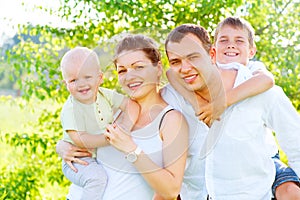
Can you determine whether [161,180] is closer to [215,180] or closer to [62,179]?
[215,180]

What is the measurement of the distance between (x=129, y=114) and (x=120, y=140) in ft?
0.56

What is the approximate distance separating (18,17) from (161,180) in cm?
247

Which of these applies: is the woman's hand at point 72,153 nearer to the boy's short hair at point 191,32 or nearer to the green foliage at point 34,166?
the boy's short hair at point 191,32

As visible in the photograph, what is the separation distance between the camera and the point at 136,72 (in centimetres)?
202

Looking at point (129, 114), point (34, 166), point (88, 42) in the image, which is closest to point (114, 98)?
point (129, 114)

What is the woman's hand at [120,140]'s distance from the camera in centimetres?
199

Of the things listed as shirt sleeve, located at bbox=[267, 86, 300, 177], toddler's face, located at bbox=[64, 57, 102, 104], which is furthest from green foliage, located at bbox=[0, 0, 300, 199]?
shirt sleeve, located at bbox=[267, 86, 300, 177]

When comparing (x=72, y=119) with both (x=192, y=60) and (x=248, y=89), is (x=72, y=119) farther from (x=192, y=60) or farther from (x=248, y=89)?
(x=248, y=89)

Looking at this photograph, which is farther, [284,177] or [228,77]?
[284,177]

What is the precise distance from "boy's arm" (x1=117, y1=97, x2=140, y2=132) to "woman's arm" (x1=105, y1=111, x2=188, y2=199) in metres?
0.09

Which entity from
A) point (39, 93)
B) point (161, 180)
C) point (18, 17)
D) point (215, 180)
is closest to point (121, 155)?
point (161, 180)

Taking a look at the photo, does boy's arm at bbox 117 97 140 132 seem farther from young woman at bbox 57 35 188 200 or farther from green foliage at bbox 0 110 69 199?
green foliage at bbox 0 110 69 199

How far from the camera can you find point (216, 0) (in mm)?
3594

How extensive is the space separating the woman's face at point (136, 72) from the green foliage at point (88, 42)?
67.1 inches
